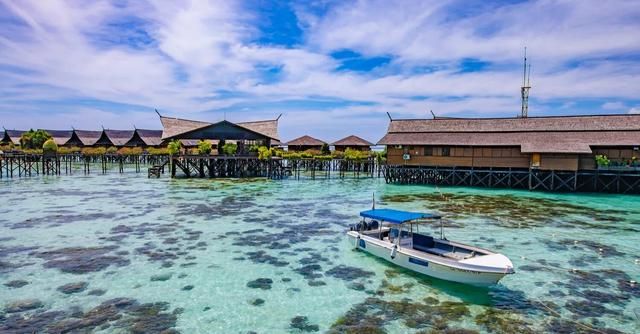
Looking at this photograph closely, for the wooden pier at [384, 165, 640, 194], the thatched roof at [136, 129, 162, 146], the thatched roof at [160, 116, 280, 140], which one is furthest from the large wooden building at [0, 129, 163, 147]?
the wooden pier at [384, 165, 640, 194]

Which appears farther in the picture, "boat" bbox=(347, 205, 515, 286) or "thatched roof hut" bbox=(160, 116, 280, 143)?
"thatched roof hut" bbox=(160, 116, 280, 143)

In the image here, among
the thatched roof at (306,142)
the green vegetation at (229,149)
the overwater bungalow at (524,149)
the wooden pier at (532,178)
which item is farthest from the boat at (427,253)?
the thatched roof at (306,142)

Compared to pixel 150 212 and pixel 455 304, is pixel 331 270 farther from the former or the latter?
pixel 150 212

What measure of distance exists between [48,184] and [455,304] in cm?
3692

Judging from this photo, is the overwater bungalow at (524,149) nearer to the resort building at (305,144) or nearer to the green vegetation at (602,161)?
the green vegetation at (602,161)

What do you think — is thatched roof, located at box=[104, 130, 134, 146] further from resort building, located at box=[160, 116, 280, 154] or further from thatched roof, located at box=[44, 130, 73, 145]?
resort building, located at box=[160, 116, 280, 154]

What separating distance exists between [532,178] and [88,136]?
67.6 m

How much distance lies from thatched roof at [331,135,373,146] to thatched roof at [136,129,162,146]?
29.6m

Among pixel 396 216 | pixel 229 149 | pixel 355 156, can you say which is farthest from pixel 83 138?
pixel 396 216

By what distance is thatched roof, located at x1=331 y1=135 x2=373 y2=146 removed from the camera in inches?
2151

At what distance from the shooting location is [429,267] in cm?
1121

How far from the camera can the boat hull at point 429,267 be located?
10.2 m

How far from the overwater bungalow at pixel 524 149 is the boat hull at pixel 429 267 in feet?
81.5

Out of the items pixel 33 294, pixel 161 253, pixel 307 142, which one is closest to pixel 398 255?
pixel 161 253
